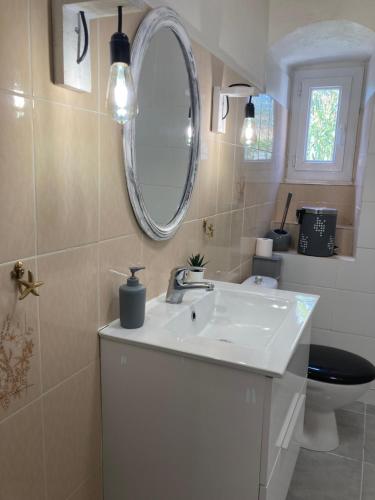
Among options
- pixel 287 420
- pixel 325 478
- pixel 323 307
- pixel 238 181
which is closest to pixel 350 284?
pixel 323 307

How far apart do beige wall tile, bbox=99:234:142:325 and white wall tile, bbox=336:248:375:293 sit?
162 centimetres

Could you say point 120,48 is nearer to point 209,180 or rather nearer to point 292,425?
point 209,180

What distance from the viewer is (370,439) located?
2119mm

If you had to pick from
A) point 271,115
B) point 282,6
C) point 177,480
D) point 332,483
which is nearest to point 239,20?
point 282,6

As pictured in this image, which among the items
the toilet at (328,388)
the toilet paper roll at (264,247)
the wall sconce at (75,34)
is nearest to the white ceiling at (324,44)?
the toilet paper roll at (264,247)

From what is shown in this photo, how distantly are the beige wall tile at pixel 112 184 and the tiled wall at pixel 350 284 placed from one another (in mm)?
1643

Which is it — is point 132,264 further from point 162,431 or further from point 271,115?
point 271,115

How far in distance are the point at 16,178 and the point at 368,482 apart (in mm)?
1903

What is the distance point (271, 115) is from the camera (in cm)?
244

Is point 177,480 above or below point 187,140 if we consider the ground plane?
below

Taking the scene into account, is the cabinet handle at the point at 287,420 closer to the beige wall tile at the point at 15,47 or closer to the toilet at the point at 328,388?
the toilet at the point at 328,388

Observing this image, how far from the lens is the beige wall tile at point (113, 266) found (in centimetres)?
114

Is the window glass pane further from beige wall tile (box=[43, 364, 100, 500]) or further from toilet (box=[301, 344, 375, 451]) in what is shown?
beige wall tile (box=[43, 364, 100, 500])

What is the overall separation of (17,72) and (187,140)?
2.65 feet
